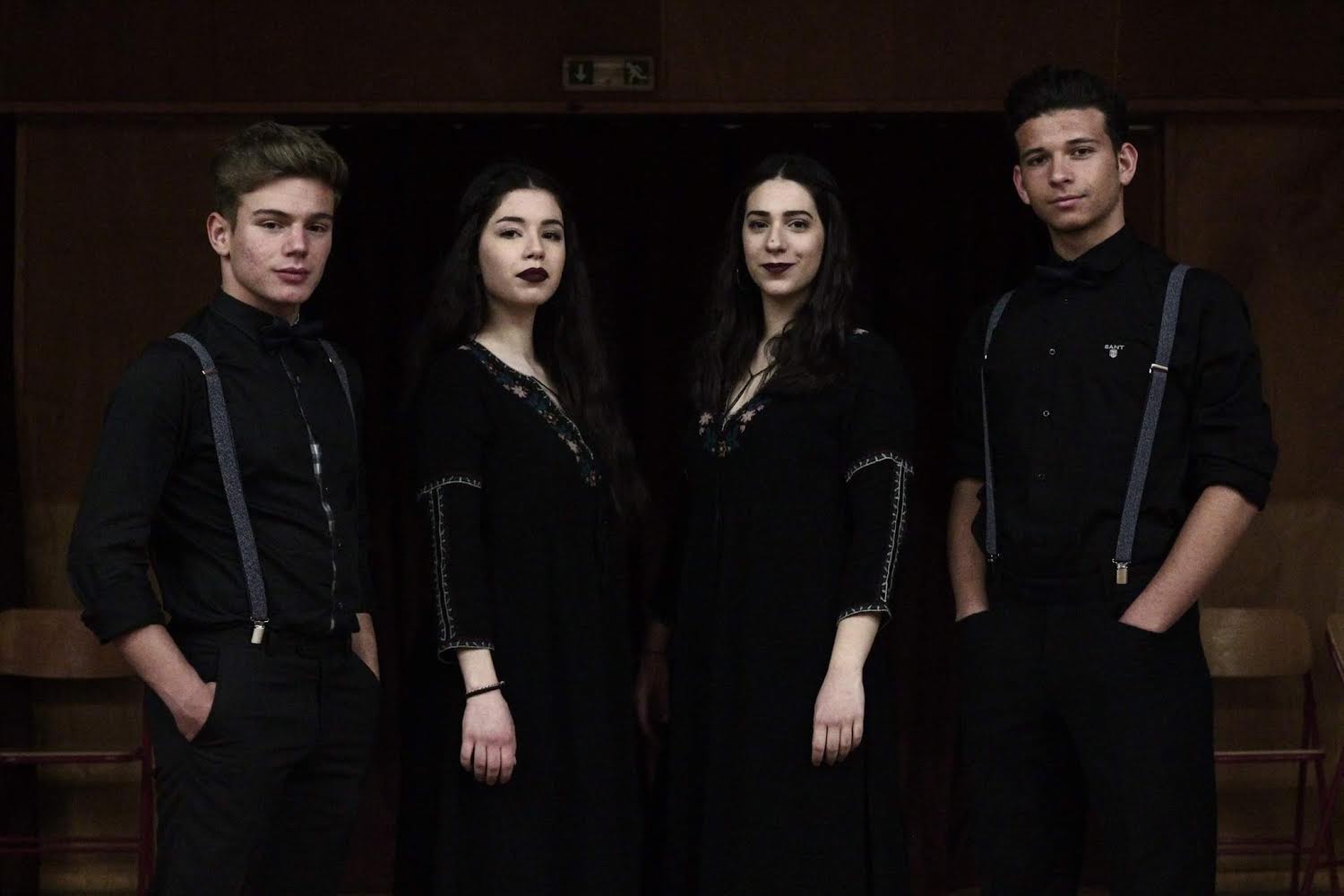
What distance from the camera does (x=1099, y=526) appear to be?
2.66 metres

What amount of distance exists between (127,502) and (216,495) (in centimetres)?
14

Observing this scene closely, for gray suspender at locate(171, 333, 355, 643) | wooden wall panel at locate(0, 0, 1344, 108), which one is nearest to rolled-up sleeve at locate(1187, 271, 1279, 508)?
gray suspender at locate(171, 333, 355, 643)

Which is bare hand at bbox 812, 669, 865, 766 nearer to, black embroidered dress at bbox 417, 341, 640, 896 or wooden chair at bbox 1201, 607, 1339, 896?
black embroidered dress at bbox 417, 341, 640, 896

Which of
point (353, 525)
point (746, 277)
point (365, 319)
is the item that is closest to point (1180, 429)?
point (746, 277)

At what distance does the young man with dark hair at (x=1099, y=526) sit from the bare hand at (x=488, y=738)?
0.77 metres

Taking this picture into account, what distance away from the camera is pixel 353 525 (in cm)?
267

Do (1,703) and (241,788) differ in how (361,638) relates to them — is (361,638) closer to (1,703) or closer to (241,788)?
(241,788)

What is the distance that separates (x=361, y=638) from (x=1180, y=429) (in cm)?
136

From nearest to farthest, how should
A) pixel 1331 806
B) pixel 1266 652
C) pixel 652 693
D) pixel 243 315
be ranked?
pixel 243 315 < pixel 652 693 < pixel 1331 806 < pixel 1266 652

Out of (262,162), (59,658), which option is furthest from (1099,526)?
(59,658)

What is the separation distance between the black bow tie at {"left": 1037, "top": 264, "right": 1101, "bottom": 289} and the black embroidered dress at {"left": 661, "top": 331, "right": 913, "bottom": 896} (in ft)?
0.99

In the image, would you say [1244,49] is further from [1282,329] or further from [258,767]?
[258,767]

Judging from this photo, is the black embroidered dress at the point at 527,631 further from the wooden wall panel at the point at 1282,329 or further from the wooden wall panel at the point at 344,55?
the wooden wall panel at the point at 1282,329

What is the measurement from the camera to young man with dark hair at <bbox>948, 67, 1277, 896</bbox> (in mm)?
2613
